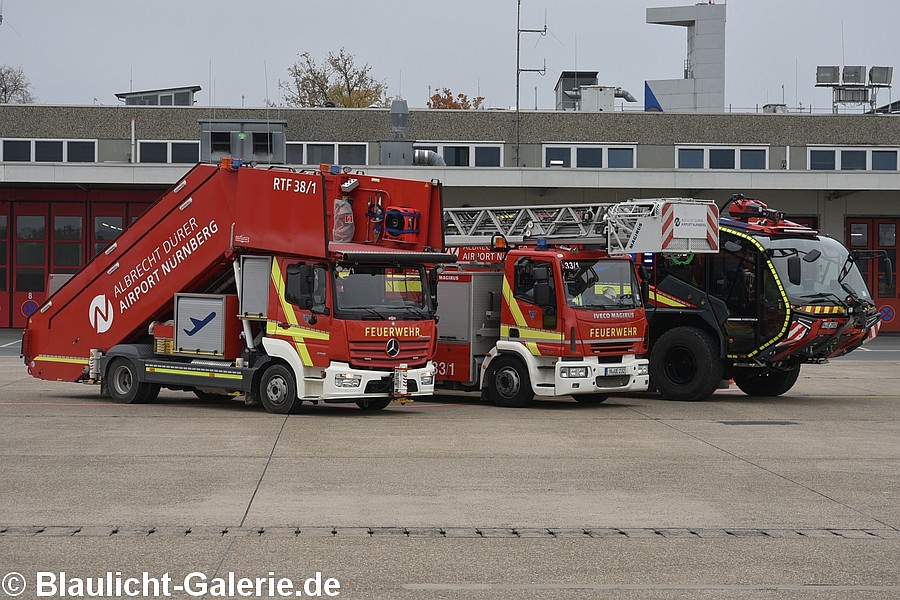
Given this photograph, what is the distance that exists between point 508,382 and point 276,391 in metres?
3.74

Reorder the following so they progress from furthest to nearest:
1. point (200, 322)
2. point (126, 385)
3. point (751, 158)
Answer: point (751, 158) → point (126, 385) → point (200, 322)

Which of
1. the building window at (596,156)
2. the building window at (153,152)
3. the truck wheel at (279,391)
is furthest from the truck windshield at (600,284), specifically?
the building window at (153,152)

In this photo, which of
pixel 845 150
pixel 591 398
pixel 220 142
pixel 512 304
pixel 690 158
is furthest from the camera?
pixel 845 150

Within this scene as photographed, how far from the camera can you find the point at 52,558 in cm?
770

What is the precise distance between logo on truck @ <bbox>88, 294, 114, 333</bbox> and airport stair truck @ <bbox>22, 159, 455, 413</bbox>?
22mm

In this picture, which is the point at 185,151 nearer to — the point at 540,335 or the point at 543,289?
the point at 543,289

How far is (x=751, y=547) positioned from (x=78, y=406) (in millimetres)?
12677

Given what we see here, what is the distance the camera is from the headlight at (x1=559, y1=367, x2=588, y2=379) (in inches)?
711

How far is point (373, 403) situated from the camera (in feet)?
59.6

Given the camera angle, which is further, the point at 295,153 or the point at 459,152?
the point at 459,152

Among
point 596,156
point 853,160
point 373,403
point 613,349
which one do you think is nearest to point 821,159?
point 853,160

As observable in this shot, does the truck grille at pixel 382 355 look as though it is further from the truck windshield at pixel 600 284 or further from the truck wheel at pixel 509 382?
the truck windshield at pixel 600 284

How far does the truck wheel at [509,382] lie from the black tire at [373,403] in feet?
6.10

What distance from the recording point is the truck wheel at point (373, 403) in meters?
17.9
